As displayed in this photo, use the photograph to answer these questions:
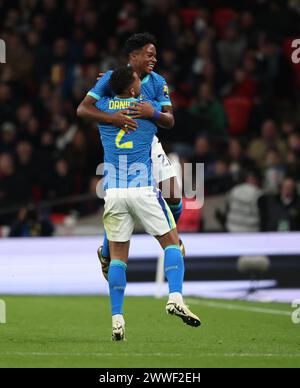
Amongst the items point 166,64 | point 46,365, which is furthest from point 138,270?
point 46,365

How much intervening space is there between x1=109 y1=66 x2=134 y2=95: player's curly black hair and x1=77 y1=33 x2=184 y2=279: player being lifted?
0.13 metres

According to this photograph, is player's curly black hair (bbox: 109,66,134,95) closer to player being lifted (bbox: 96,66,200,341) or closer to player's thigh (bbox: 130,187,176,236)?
player being lifted (bbox: 96,66,200,341)

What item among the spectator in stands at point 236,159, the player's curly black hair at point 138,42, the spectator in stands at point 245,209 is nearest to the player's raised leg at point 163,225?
the player's curly black hair at point 138,42

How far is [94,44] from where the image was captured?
2184 centimetres

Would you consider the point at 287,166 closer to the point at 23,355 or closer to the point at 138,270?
the point at 138,270

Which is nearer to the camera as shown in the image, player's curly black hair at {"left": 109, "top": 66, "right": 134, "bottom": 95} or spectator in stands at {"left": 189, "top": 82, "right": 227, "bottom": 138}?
player's curly black hair at {"left": 109, "top": 66, "right": 134, "bottom": 95}

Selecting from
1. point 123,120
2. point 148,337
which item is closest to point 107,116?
point 123,120

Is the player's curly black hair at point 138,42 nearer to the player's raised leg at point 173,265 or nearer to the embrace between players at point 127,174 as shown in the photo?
the embrace between players at point 127,174

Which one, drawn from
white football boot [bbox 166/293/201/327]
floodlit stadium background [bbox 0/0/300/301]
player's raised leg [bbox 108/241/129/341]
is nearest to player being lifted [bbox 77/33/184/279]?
player's raised leg [bbox 108/241/129/341]

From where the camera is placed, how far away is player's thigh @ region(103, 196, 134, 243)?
9.93 meters

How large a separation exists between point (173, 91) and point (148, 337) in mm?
11055

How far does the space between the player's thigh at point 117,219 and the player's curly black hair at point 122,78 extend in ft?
3.04

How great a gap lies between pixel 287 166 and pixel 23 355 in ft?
33.5

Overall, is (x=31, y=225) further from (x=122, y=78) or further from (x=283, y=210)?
(x=122, y=78)
